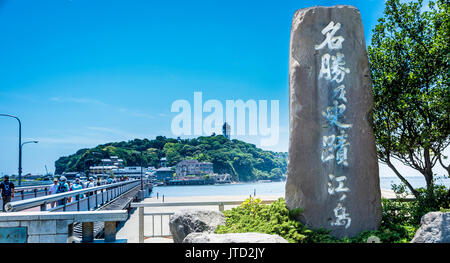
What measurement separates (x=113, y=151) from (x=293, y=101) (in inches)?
4090

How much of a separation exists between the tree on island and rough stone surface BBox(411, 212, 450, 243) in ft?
13.5

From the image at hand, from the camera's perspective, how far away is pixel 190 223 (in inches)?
273

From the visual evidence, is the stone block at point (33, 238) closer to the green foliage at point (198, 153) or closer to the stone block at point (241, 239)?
the stone block at point (241, 239)

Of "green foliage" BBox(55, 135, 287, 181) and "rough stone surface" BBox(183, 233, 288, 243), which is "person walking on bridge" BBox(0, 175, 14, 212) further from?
"green foliage" BBox(55, 135, 287, 181)

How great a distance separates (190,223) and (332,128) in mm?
3497

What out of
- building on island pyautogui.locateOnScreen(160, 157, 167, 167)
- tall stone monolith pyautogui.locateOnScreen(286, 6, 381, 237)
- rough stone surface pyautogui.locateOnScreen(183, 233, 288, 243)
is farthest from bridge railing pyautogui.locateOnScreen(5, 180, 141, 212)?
building on island pyautogui.locateOnScreen(160, 157, 167, 167)

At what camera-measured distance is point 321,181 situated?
7.28 m

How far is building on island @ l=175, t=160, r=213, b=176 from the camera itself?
4176 inches

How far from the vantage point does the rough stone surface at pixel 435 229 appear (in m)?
5.02

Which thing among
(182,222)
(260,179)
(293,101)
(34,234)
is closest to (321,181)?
(293,101)

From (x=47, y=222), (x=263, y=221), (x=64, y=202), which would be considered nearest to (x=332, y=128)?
(x=263, y=221)

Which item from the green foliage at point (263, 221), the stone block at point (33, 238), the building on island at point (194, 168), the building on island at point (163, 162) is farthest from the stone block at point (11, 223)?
the building on island at point (163, 162)
